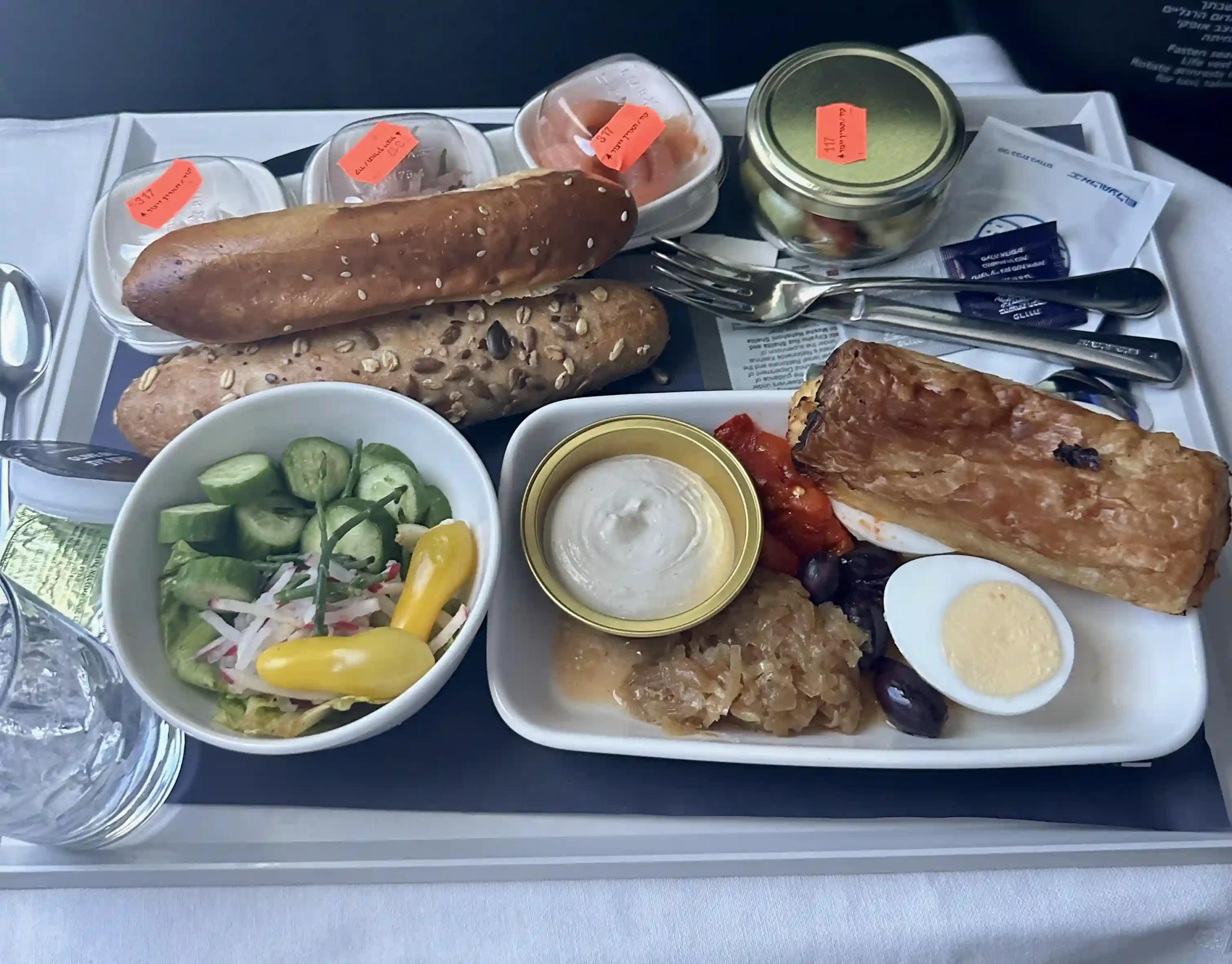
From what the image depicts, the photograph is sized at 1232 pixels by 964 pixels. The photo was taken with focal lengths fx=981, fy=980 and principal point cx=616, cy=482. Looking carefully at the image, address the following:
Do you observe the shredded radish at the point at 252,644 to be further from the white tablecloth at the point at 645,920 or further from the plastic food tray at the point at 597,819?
the white tablecloth at the point at 645,920

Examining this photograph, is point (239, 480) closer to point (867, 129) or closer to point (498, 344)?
point (498, 344)

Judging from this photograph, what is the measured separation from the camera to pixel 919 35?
220 centimetres

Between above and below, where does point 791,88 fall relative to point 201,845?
above

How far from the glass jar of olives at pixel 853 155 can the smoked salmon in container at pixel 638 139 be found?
0.27ft

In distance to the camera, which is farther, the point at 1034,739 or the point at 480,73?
the point at 480,73

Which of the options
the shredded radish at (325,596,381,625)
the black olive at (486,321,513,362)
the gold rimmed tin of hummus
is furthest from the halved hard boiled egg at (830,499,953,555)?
the shredded radish at (325,596,381,625)

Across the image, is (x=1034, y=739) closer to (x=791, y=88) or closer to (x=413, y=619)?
(x=413, y=619)

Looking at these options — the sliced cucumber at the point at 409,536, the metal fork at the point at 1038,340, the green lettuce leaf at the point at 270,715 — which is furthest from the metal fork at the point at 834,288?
the green lettuce leaf at the point at 270,715

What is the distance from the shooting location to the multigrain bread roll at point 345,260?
4.09 feet

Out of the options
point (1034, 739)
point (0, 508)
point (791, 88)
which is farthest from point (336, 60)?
point (1034, 739)

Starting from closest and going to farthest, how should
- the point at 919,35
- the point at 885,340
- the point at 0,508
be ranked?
the point at 0,508 < the point at 885,340 < the point at 919,35

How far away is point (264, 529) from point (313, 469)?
0.31 ft

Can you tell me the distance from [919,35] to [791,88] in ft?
2.97

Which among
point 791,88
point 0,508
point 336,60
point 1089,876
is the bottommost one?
point 1089,876
